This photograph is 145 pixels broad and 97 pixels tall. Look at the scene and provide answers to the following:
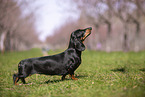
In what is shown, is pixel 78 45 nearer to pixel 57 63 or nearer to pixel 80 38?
pixel 80 38

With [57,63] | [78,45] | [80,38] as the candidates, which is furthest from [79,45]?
[57,63]

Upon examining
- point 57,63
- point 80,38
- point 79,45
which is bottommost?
point 57,63

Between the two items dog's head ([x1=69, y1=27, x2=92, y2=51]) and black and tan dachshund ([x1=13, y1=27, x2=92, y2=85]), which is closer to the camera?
black and tan dachshund ([x1=13, y1=27, x2=92, y2=85])

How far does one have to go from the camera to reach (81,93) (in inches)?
164

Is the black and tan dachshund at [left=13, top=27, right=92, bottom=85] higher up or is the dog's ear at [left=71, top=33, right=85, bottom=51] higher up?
the dog's ear at [left=71, top=33, right=85, bottom=51]

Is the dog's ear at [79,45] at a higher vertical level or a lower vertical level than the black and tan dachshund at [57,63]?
higher

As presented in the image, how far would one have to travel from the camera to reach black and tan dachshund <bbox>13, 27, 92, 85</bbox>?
5109 mm

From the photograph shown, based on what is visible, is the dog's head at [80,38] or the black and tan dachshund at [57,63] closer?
the black and tan dachshund at [57,63]

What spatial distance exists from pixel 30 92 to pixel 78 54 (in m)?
1.83

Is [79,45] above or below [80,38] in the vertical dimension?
below

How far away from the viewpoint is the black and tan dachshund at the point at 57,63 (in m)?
5.11

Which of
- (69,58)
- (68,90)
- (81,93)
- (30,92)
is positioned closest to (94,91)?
(81,93)

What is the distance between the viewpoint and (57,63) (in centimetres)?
522

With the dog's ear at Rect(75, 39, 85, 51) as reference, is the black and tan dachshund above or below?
below
